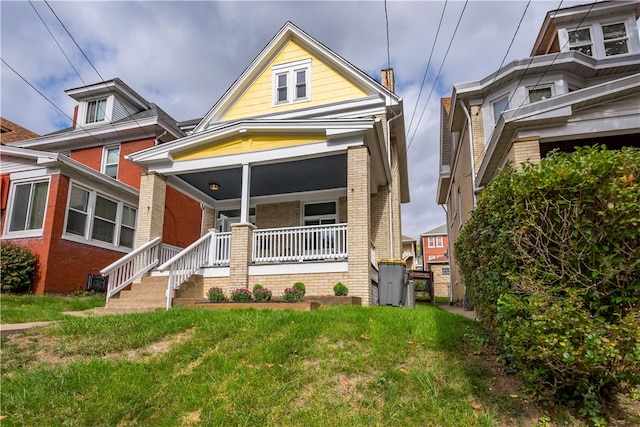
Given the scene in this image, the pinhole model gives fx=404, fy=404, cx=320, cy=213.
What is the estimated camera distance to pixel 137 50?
11.0m

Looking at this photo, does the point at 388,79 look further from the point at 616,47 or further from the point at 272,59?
the point at 616,47

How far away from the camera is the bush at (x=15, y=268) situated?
1141 centimetres

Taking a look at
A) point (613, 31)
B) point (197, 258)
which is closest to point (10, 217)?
point (197, 258)

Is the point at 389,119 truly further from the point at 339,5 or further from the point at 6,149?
the point at 6,149

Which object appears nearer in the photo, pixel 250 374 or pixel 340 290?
pixel 250 374

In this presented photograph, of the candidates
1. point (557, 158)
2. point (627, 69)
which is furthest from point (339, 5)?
point (627, 69)

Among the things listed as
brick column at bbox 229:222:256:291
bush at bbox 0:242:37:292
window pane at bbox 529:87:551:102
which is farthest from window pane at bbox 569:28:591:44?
bush at bbox 0:242:37:292

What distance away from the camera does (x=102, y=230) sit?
1449 centimetres

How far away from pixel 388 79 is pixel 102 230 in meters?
12.7

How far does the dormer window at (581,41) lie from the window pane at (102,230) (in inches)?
697

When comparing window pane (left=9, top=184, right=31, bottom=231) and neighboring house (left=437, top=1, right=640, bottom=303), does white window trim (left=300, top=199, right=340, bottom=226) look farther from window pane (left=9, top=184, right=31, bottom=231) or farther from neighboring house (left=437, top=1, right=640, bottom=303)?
window pane (left=9, top=184, right=31, bottom=231)

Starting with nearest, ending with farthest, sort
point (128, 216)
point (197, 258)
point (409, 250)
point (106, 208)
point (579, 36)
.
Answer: point (197, 258), point (579, 36), point (106, 208), point (128, 216), point (409, 250)

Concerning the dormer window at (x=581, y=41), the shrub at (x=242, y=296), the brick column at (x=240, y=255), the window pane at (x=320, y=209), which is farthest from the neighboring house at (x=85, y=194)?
the dormer window at (x=581, y=41)

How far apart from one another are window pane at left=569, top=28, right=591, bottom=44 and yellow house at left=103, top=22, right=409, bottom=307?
668 centimetres
